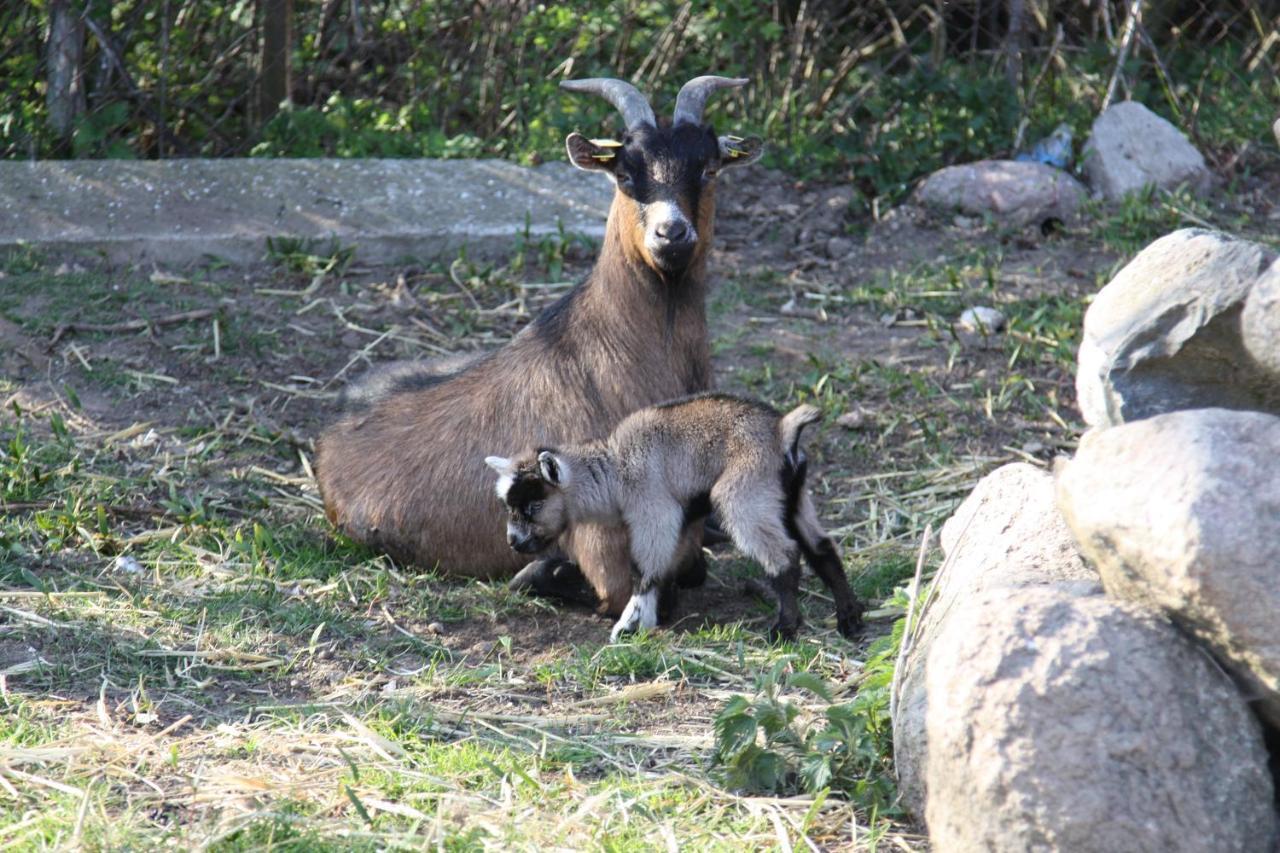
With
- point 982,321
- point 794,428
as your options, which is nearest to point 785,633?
point 794,428

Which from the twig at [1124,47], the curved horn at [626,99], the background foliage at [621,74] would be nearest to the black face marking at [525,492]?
the curved horn at [626,99]

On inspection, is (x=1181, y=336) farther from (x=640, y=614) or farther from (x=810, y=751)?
(x=640, y=614)

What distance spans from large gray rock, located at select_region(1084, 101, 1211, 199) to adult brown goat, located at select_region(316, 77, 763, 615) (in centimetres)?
374

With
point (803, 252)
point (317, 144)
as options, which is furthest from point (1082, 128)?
point (317, 144)

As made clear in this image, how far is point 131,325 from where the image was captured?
7.95 m

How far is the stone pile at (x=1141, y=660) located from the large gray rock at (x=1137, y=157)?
5790 mm

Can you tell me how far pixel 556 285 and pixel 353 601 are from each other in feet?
10.4

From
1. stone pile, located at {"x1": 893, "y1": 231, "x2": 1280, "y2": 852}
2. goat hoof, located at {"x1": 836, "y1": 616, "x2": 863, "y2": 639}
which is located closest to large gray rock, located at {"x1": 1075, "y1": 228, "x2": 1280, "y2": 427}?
stone pile, located at {"x1": 893, "y1": 231, "x2": 1280, "y2": 852}

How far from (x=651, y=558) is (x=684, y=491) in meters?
0.27

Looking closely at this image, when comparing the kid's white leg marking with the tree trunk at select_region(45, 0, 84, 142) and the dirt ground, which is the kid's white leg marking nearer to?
the dirt ground

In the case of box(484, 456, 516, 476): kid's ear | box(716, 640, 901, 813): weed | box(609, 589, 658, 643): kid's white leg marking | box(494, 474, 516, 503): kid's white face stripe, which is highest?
box(484, 456, 516, 476): kid's ear

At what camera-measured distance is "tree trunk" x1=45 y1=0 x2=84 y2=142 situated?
932cm

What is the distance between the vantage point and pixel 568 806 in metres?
4.21

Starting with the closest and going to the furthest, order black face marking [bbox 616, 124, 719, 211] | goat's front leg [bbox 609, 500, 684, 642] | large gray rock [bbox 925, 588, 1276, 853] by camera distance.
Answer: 1. large gray rock [bbox 925, 588, 1276, 853]
2. goat's front leg [bbox 609, 500, 684, 642]
3. black face marking [bbox 616, 124, 719, 211]
